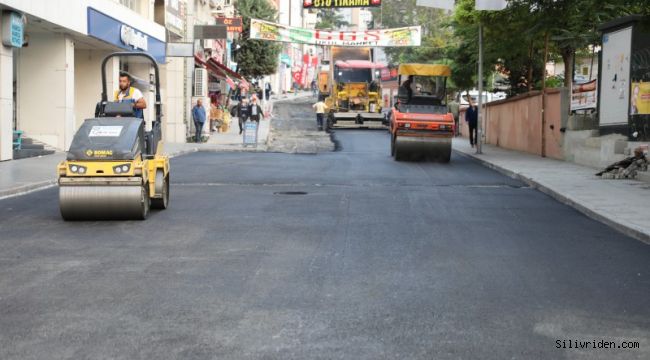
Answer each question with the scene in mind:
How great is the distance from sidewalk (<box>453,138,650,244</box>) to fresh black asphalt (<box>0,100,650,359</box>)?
324 millimetres

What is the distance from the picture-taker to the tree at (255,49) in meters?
61.6

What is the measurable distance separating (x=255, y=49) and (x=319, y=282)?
57.9 m

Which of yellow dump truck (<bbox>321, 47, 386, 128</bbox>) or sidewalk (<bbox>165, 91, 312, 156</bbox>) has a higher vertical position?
yellow dump truck (<bbox>321, 47, 386, 128</bbox>)

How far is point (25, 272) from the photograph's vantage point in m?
7.64

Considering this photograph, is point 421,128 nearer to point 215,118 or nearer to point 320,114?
point 320,114

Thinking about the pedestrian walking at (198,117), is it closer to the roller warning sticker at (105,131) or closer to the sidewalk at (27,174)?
the sidewalk at (27,174)

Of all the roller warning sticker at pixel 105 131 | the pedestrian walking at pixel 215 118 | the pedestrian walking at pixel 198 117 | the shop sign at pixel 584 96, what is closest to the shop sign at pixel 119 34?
the pedestrian walking at pixel 198 117

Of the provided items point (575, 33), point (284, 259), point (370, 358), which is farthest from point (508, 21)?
point (370, 358)

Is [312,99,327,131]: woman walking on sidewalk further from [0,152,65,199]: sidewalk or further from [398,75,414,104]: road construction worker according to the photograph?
[0,152,65,199]: sidewalk

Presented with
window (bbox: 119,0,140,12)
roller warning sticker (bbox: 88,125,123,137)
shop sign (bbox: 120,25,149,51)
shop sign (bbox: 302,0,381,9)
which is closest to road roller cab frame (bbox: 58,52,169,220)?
roller warning sticker (bbox: 88,125,123,137)

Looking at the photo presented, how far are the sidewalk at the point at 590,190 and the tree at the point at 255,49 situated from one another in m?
39.2

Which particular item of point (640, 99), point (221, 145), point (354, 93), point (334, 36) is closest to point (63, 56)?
point (221, 145)

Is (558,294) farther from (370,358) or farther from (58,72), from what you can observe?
(58,72)

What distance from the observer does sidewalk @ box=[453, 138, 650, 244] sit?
38.4 ft
